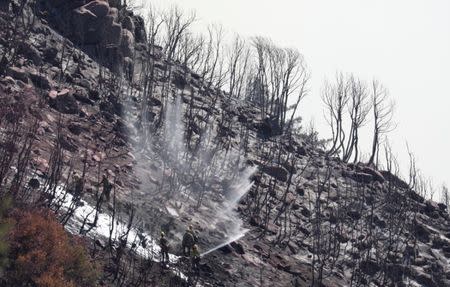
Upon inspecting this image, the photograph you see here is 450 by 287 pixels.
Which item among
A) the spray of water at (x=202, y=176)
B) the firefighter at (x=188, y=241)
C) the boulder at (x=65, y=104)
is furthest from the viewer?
the boulder at (x=65, y=104)

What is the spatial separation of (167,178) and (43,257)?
13923 millimetres

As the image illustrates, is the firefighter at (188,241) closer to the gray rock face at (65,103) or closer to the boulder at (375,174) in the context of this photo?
the gray rock face at (65,103)

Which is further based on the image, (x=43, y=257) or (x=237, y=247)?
(x=237, y=247)

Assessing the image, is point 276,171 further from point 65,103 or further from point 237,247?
point 65,103

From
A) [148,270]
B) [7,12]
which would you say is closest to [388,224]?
[148,270]

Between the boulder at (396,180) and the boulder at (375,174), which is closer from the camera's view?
the boulder at (396,180)

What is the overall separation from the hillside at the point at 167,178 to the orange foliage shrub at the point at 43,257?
0.30m

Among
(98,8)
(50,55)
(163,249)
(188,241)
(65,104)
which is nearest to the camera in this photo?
(163,249)

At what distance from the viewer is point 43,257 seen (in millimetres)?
10406

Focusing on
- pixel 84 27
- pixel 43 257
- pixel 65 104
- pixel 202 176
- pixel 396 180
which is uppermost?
pixel 84 27

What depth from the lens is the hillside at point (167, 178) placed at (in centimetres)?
1579

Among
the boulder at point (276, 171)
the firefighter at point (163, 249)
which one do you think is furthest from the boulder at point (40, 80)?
the boulder at point (276, 171)

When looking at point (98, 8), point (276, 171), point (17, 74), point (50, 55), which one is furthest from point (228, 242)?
point (98, 8)

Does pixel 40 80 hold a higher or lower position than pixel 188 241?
higher
